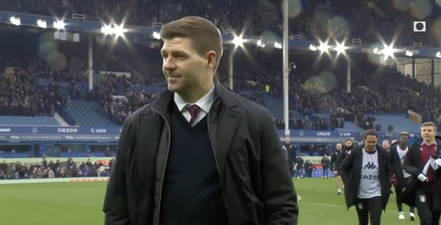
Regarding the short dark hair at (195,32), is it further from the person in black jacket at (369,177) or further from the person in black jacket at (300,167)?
the person in black jacket at (300,167)

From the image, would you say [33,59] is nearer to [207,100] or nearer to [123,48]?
[123,48]

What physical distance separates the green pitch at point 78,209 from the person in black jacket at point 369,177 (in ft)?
10.1

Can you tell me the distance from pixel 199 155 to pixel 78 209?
13615mm

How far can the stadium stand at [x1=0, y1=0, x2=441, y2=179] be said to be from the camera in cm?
3516

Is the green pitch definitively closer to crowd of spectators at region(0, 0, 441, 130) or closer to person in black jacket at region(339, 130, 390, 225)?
person in black jacket at region(339, 130, 390, 225)

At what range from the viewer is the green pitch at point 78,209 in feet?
43.5

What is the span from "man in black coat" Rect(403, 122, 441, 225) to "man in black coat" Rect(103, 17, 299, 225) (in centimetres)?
645

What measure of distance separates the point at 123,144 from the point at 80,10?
130 feet

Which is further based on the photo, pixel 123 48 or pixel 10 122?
pixel 123 48

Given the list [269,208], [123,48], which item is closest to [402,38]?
[123,48]

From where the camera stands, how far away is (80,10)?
134 feet

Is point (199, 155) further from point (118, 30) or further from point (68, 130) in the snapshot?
point (118, 30)

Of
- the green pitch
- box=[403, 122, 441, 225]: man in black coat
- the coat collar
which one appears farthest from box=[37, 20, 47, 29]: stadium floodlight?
the coat collar

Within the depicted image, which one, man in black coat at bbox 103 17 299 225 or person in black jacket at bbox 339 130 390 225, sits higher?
man in black coat at bbox 103 17 299 225
